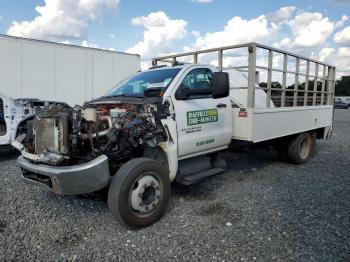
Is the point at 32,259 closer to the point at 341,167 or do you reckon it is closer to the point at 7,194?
the point at 7,194

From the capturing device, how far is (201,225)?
13.1 ft

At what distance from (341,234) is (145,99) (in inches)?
116

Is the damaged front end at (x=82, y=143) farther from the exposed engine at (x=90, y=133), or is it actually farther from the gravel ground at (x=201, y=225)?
the gravel ground at (x=201, y=225)

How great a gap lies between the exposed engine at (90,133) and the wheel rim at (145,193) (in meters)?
0.46

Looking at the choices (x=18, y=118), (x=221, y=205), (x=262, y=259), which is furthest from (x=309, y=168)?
(x=18, y=118)

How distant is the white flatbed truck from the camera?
3670mm

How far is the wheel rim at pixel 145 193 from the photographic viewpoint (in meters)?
3.80

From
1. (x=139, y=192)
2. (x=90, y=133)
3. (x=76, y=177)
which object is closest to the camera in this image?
(x=76, y=177)

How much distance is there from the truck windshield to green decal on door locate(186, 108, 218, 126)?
1.85 ft

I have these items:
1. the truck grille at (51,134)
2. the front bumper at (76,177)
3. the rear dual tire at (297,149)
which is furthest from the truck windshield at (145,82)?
the rear dual tire at (297,149)

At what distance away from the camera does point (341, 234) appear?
12.3ft

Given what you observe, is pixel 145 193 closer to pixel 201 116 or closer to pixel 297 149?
pixel 201 116

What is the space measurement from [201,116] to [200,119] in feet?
0.16

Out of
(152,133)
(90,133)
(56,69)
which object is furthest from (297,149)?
(56,69)
